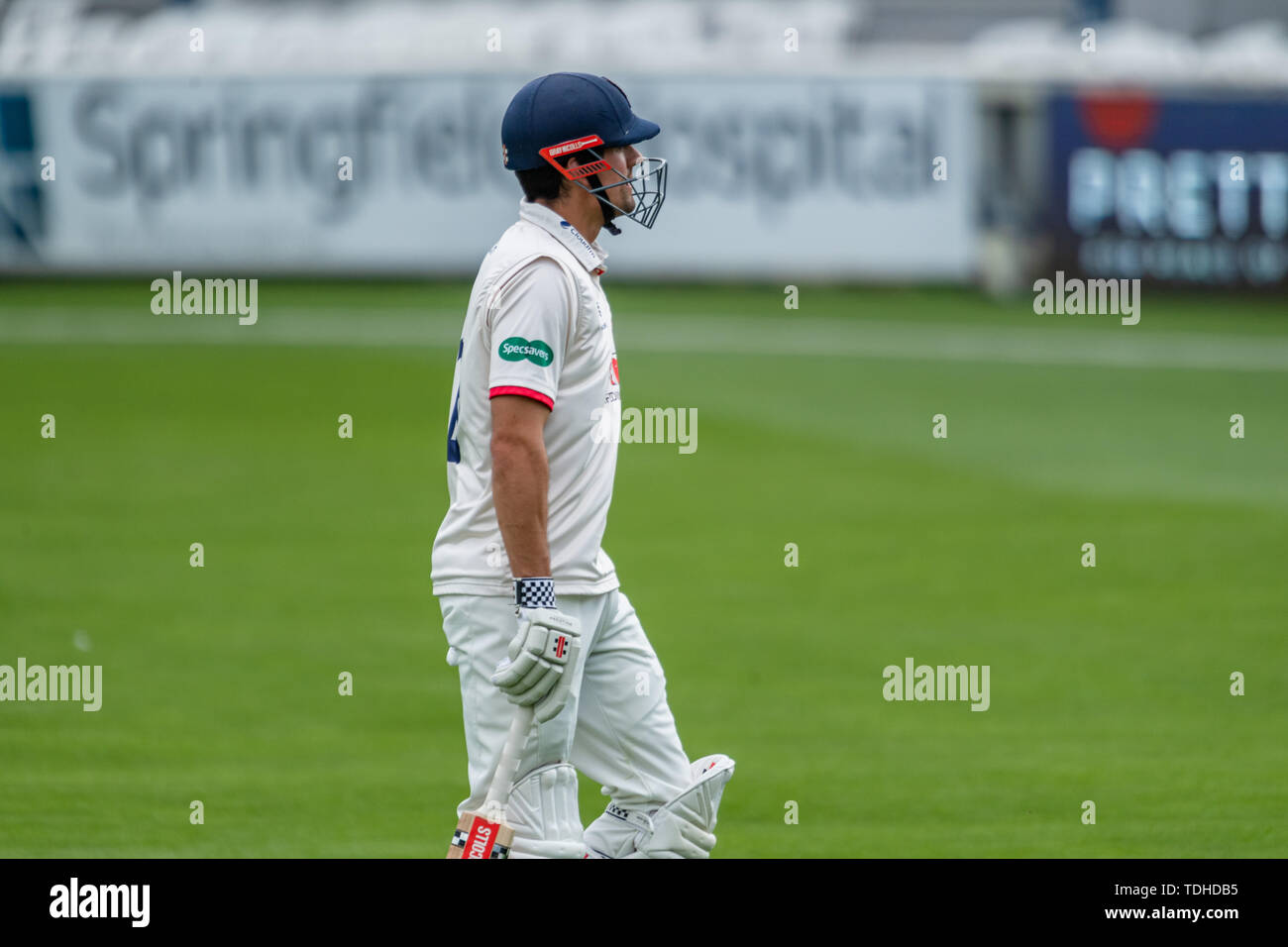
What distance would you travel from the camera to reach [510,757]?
17.9 feet

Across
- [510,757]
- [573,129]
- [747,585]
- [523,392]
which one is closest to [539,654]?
[510,757]

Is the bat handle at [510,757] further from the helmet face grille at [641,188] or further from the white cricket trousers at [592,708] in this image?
the helmet face grille at [641,188]

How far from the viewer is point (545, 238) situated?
564 centimetres

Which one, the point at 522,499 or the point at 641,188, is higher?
the point at 641,188

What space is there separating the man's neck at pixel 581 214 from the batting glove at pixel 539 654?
1.15m

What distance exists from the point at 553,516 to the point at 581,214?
37.6 inches

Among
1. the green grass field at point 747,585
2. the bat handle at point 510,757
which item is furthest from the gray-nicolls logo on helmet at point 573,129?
the green grass field at point 747,585

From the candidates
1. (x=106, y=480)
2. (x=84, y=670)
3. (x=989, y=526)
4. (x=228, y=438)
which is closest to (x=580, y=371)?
(x=84, y=670)

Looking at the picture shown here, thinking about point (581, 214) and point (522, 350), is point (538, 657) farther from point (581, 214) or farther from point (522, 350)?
point (581, 214)

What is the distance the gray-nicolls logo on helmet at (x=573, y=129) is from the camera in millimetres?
5645


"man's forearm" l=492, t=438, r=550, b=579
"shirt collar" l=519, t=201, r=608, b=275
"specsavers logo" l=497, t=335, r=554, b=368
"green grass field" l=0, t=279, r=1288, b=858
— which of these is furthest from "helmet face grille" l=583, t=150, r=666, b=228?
"green grass field" l=0, t=279, r=1288, b=858

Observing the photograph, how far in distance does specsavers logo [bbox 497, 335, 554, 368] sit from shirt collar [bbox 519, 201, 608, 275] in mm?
423

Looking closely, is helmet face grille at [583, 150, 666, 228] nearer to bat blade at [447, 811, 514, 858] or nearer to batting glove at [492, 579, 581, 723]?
batting glove at [492, 579, 581, 723]

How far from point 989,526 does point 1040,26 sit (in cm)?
1929
